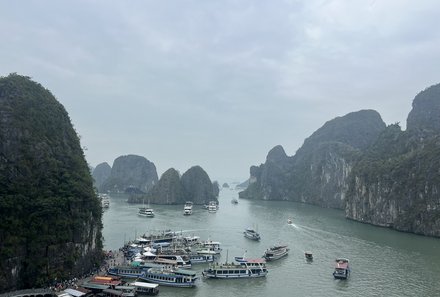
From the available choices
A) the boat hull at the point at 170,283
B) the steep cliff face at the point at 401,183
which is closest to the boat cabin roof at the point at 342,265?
the boat hull at the point at 170,283

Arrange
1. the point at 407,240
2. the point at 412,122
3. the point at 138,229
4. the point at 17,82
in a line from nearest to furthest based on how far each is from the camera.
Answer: the point at 17,82 < the point at 407,240 < the point at 138,229 < the point at 412,122

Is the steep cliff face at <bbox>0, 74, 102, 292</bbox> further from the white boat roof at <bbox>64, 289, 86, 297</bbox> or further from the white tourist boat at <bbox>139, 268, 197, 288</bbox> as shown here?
the white tourist boat at <bbox>139, 268, 197, 288</bbox>

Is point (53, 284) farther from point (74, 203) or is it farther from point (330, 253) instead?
point (330, 253)

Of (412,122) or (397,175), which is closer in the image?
(397,175)

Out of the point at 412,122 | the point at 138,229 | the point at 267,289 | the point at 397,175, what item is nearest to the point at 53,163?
the point at 267,289

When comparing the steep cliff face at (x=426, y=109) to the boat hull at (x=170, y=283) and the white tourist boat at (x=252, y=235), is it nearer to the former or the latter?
the white tourist boat at (x=252, y=235)

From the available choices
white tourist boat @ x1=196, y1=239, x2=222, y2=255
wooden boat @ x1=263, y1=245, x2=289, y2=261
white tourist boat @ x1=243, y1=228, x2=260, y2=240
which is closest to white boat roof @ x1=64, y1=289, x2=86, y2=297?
white tourist boat @ x1=196, y1=239, x2=222, y2=255
